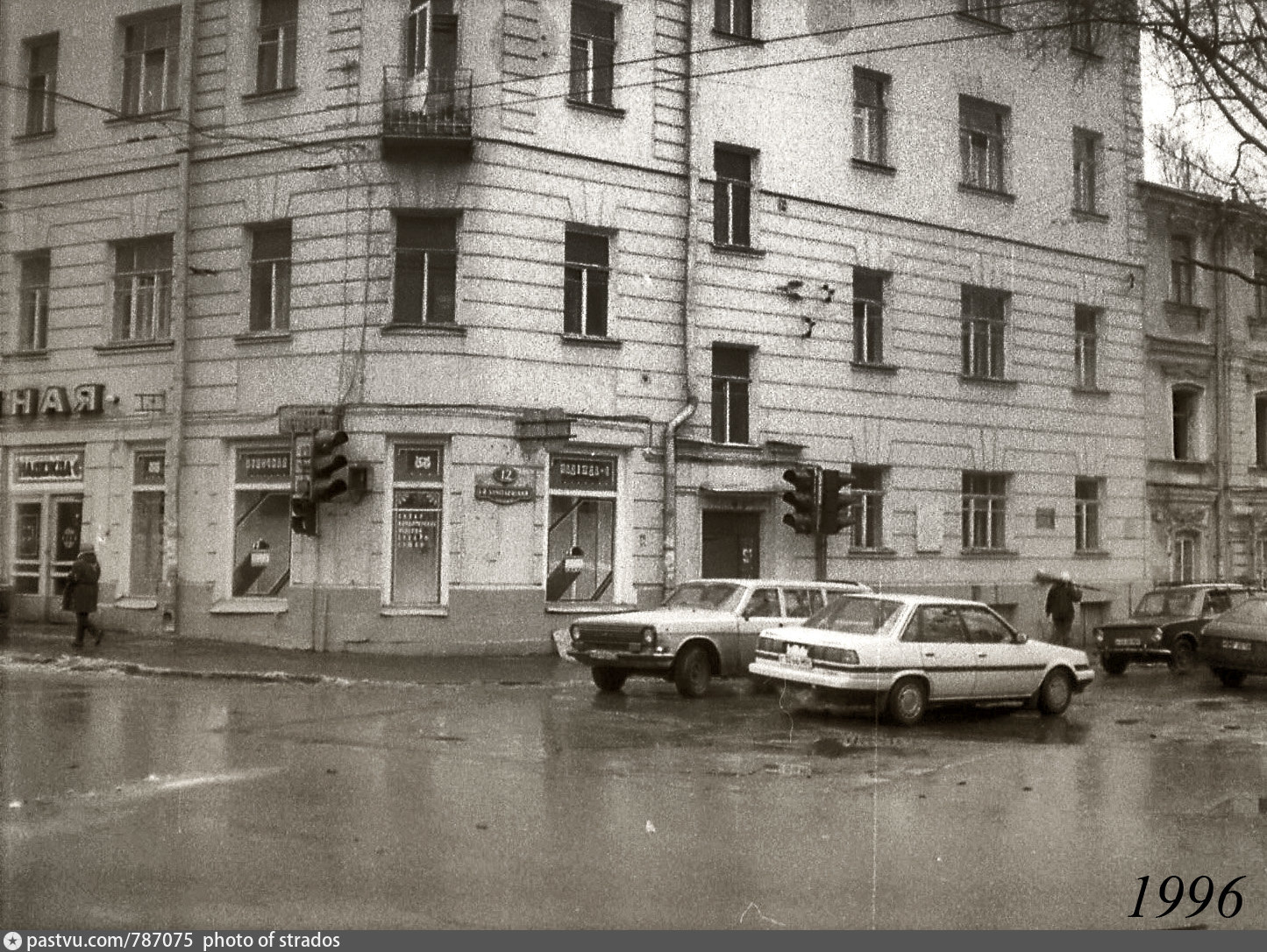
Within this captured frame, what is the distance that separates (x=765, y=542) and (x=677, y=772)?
13728mm

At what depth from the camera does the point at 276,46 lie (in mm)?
22312

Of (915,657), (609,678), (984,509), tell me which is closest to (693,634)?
(609,678)

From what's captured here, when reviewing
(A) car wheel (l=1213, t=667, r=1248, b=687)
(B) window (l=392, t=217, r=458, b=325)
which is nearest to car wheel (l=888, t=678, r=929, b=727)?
(A) car wheel (l=1213, t=667, r=1248, b=687)

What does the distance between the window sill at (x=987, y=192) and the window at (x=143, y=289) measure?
1551 centimetres

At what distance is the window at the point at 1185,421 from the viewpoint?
106 ft

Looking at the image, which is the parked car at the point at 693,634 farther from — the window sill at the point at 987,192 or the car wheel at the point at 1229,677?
the window sill at the point at 987,192

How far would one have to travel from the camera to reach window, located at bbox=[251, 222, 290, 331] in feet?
72.6

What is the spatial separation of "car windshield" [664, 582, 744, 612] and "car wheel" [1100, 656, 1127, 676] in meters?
8.12

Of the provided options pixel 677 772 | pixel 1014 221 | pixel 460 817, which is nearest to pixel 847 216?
pixel 1014 221

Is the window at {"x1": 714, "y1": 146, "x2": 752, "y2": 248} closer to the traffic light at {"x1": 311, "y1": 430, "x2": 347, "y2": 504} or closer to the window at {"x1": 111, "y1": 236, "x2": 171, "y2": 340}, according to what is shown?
the traffic light at {"x1": 311, "y1": 430, "x2": 347, "y2": 504}

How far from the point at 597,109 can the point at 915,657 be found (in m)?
11.7

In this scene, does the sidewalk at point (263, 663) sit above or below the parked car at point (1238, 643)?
below

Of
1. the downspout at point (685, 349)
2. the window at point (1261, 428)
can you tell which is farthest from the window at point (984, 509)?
the window at point (1261, 428)

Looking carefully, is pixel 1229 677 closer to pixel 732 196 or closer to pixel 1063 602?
pixel 1063 602
